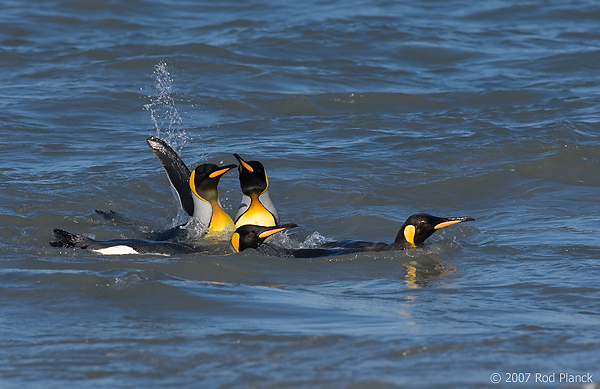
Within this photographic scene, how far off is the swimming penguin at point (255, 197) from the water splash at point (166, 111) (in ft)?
11.4

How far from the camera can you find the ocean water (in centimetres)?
455

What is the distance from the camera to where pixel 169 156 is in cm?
859

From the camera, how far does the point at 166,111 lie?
1308cm

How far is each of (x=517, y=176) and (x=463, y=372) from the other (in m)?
6.15

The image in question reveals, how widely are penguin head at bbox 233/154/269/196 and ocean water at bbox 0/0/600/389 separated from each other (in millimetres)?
536

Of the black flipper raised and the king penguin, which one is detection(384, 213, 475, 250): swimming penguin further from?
the black flipper raised

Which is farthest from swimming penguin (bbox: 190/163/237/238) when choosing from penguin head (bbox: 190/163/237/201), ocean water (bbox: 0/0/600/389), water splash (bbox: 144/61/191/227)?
water splash (bbox: 144/61/191/227)

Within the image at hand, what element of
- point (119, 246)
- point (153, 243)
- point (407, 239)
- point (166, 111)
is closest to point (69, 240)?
point (119, 246)

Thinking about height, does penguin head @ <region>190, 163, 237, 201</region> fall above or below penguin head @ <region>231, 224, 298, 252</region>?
above

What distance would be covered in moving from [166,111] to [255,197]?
5507 mm

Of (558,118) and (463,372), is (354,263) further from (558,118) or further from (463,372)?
(558,118)

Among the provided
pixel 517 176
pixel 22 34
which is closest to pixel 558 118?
pixel 517 176

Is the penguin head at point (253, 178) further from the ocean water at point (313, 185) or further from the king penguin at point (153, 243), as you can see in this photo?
the king penguin at point (153, 243)

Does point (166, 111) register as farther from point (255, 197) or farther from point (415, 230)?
point (415, 230)
